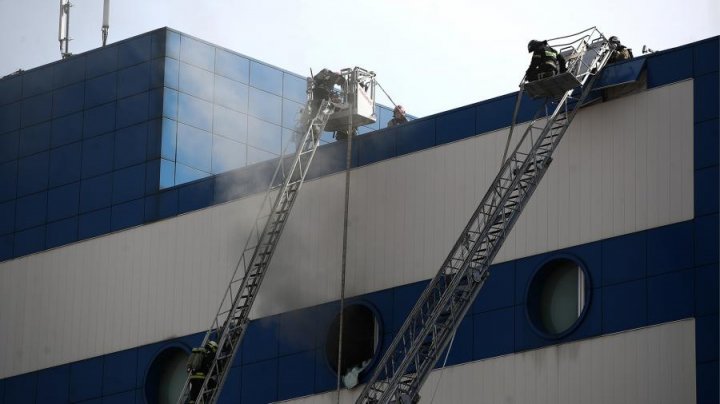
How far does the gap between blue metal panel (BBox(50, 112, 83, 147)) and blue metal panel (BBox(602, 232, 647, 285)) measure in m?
20.0

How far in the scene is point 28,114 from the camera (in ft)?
178

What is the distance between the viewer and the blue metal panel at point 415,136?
142ft

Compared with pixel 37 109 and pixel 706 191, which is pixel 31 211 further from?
pixel 706 191

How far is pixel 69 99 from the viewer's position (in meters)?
53.3

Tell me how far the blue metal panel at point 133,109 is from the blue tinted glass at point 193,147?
1178mm

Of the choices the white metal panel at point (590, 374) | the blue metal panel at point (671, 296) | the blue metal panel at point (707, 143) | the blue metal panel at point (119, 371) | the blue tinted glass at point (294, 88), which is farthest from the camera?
the blue tinted glass at point (294, 88)

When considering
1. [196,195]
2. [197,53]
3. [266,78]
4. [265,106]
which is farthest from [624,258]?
[266,78]

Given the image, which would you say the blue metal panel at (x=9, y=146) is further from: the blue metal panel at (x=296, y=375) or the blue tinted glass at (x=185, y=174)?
the blue metal panel at (x=296, y=375)

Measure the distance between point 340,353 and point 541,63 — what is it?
864 centimetres

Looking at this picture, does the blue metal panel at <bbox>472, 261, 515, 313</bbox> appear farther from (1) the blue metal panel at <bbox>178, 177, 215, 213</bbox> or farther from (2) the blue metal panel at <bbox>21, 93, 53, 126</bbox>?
(2) the blue metal panel at <bbox>21, 93, 53, 126</bbox>

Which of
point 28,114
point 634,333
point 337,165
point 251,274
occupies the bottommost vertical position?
point 634,333

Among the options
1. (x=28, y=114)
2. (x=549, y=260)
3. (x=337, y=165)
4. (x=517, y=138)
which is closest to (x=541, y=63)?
(x=517, y=138)

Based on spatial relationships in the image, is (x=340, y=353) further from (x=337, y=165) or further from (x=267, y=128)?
(x=267, y=128)

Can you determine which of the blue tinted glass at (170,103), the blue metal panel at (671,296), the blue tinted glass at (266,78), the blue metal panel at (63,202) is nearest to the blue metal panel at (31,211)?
the blue metal panel at (63,202)
